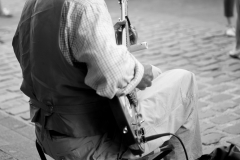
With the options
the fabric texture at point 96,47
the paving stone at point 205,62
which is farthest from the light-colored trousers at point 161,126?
the paving stone at point 205,62

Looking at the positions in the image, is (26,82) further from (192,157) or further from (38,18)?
(192,157)

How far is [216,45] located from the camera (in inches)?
260

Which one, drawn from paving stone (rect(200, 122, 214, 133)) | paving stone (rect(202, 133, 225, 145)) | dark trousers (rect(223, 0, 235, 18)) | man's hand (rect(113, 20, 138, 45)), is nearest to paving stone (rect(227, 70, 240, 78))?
paving stone (rect(200, 122, 214, 133))

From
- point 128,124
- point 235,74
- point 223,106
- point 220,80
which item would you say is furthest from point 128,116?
point 235,74

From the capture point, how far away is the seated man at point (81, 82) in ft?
6.34

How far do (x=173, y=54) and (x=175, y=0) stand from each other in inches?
198

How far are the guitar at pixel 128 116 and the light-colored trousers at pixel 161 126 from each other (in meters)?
0.07

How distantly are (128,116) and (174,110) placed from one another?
0.45 meters

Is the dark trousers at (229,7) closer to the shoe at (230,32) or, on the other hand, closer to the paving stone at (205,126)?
the shoe at (230,32)

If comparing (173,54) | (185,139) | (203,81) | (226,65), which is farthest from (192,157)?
(173,54)

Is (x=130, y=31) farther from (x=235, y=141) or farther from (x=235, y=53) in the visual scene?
(x=235, y=53)

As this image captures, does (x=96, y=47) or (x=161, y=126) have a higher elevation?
(x=96, y=47)

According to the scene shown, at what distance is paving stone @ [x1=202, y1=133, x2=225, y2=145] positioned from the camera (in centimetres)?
351

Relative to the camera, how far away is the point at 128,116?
2.05m
